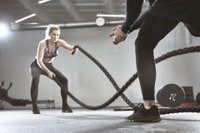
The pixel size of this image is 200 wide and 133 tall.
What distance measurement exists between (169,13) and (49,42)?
3176mm

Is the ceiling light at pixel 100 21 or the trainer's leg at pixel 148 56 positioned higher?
the ceiling light at pixel 100 21

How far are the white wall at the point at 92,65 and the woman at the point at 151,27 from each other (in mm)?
7211

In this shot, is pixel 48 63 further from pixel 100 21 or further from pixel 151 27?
pixel 100 21

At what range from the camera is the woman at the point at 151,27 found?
1551mm

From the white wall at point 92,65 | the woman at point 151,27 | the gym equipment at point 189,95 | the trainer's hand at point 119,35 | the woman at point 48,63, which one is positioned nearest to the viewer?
the woman at point 151,27

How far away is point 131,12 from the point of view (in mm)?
1801

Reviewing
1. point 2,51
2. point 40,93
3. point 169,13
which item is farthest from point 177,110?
point 2,51

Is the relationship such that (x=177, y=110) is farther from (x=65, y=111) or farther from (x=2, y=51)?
(x=2, y=51)

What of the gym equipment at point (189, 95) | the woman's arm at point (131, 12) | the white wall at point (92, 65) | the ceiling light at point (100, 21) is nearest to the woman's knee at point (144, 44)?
the woman's arm at point (131, 12)

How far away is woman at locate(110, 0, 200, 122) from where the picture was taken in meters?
1.55

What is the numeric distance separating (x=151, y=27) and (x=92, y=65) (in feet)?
26.0

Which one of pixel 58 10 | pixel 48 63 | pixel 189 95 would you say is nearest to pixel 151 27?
pixel 48 63

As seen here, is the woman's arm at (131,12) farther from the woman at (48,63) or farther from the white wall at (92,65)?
the white wall at (92,65)

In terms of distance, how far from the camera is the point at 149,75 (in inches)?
72.4
